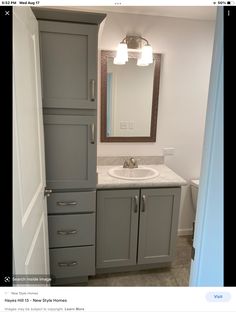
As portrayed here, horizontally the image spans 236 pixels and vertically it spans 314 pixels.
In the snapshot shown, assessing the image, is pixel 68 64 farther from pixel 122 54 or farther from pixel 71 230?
pixel 71 230

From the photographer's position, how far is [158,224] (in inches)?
76.1

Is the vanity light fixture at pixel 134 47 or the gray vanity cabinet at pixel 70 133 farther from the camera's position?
the vanity light fixture at pixel 134 47

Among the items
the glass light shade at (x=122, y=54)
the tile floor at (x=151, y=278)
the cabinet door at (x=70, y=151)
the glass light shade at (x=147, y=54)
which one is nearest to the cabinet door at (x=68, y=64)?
the cabinet door at (x=70, y=151)

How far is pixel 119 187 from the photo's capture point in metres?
1.79

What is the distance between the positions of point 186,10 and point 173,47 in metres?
0.31

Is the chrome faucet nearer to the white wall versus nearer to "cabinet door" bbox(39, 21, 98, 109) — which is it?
the white wall

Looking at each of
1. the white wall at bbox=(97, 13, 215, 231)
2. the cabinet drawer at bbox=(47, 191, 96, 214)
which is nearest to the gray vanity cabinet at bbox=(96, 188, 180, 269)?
the cabinet drawer at bbox=(47, 191, 96, 214)

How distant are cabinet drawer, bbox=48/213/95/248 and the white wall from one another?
0.74 m

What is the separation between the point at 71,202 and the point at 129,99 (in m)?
1.08

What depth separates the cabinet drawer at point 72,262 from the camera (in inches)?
67.9

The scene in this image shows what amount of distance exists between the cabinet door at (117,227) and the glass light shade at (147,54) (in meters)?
1.14
